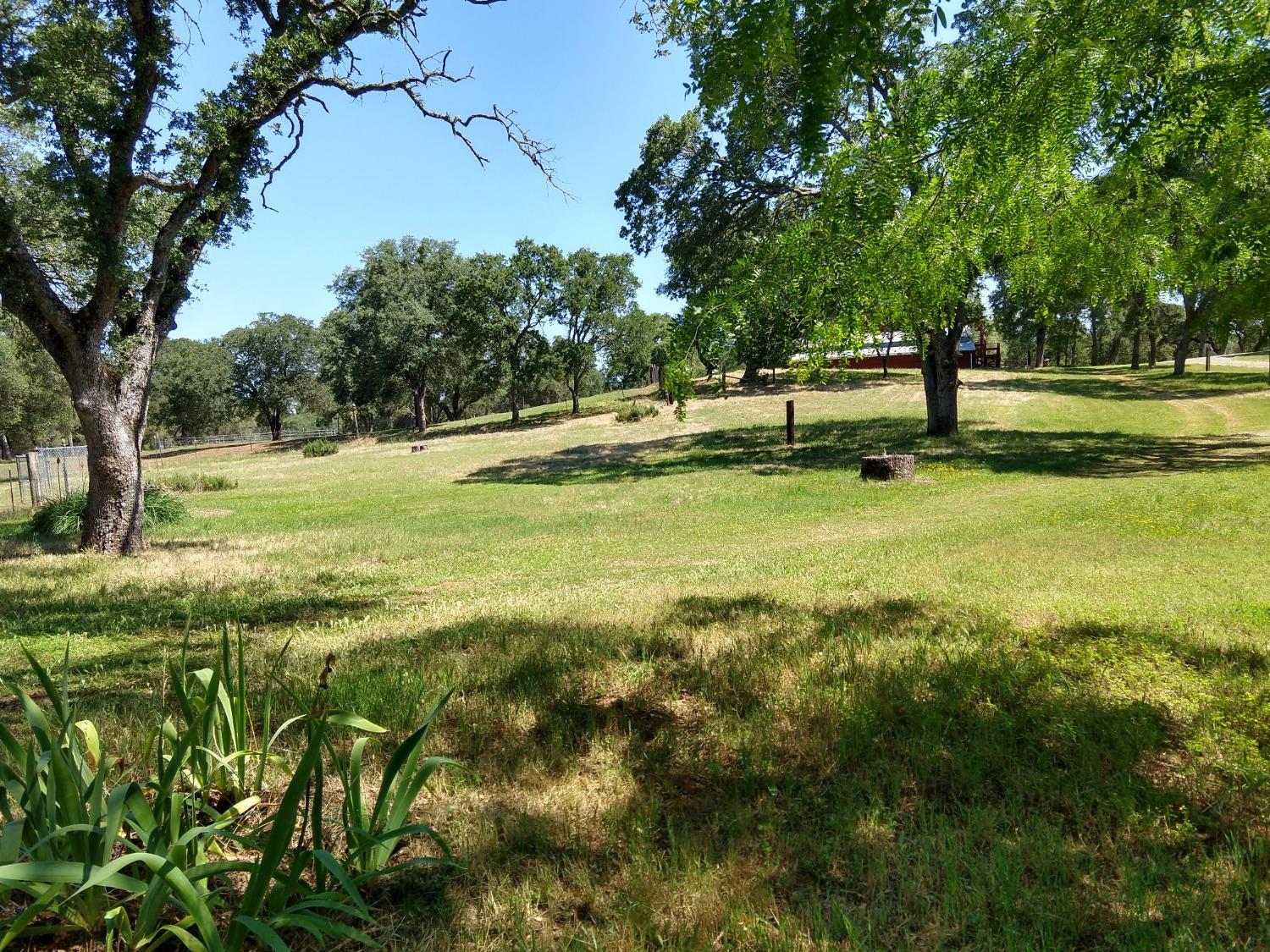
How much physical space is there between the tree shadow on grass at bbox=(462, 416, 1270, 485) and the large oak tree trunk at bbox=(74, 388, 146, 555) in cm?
1304

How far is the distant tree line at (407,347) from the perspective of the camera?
50.0 meters

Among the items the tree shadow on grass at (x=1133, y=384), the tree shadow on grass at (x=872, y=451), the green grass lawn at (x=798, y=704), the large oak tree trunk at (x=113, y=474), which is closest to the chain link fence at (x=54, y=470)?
the green grass lawn at (x=798, y=704)

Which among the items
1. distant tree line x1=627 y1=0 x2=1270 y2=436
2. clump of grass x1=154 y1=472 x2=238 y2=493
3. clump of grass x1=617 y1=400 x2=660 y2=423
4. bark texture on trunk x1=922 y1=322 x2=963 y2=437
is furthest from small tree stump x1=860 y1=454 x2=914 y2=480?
clump of grass x1=617 y1=400 x2=660 y2=423

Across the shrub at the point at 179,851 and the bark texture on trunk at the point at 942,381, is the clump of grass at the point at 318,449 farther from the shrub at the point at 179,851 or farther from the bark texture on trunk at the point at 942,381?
the shrub at the point at 179,851

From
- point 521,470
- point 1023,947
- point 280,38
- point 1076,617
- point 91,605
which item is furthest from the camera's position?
point 521,470

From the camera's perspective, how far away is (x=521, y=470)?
92.1 feet

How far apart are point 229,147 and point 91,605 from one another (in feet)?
24.8

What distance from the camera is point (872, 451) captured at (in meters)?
24.3

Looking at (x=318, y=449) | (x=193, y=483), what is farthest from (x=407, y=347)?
(x=193, y=483)

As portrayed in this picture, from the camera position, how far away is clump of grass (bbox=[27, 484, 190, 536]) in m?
15.1

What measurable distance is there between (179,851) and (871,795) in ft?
8.98

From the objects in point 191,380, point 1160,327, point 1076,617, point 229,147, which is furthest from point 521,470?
point 1160,327

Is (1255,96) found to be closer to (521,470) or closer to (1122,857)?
(1122,857)

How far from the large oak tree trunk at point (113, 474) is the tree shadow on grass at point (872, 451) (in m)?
13.0
